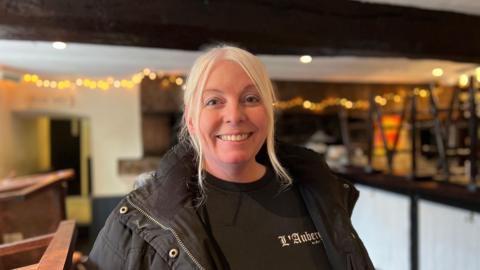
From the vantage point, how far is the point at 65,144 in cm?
725

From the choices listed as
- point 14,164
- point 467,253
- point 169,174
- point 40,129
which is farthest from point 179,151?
point 40,129

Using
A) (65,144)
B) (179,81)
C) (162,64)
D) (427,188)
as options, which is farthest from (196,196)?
(65,144)

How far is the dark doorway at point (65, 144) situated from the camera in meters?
7.19

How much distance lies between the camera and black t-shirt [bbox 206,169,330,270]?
945mm

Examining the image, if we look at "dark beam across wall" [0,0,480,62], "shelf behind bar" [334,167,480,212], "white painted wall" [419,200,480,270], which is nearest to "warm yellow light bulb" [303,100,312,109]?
"shelf behind bar" [334,167,480,212]

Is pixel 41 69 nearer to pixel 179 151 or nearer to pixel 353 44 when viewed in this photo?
pixel 353 44

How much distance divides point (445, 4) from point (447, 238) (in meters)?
1.63

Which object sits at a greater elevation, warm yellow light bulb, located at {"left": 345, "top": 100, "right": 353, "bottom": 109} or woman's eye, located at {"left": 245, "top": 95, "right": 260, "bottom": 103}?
warm yellow light bulb, located at {"left": 345, "top": 100, "right": 353, "bottom": 109}

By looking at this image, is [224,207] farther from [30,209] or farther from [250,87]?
[30,209]

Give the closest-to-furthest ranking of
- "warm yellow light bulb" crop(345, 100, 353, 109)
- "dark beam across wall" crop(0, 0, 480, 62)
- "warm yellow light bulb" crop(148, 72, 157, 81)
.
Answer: "dark beam across wall" crop(0, 0, 480, 62)
"warm yellow light bulb" crop(148, 72, 157, 81)
"warm yellow light bulb" crop(345, 100, 353, 109)

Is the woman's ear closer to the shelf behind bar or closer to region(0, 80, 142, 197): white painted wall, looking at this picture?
the shelf behind bar

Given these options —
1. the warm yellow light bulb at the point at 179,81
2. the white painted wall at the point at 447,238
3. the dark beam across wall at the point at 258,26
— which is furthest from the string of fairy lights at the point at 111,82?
the white painted wall at the point at 447,238

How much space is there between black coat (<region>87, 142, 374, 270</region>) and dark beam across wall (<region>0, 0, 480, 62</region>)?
107 centimetres

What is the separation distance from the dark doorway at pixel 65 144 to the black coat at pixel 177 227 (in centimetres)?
673
